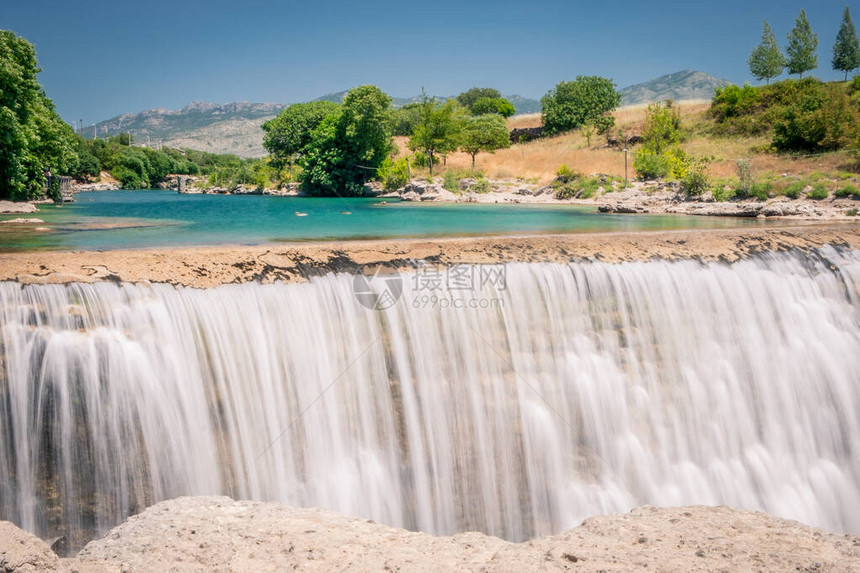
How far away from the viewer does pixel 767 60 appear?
214ft

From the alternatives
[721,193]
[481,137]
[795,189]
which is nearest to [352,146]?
[481,137]

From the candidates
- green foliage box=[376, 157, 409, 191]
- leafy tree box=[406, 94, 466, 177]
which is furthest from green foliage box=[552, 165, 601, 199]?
leafy tree box=[406, 94, 466, 177]

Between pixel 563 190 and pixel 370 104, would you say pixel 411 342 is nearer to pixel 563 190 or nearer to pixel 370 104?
pixel 563 190

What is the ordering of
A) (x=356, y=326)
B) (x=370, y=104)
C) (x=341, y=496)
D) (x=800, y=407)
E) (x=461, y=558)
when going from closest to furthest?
1. (x=461, y=558)
2. (x=341, y=496)
3. (x=356, y=326)
4. (x=800, y=407)
5. (x=370, y=104)

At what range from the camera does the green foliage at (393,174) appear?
163 feet

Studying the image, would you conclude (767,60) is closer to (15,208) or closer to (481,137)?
(481,137)

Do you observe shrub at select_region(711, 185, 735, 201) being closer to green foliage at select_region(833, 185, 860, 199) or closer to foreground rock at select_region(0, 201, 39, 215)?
green foliage at select_region(833, 185, 860, 199)

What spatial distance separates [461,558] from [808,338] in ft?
28.6

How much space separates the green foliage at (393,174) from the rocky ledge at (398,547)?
45.8 meters

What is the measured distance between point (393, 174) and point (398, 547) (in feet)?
156

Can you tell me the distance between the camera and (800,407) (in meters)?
9.44

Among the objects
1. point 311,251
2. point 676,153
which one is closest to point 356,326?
point 311,251

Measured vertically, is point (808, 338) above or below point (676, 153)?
below

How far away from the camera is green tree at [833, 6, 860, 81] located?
210 feet
